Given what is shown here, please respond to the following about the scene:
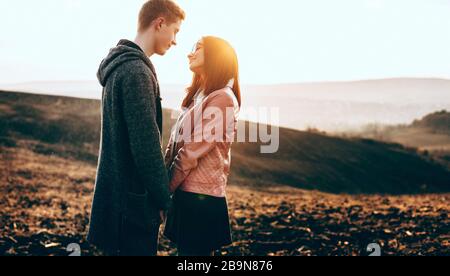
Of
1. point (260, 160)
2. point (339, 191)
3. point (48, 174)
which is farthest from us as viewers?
point (260, 160)

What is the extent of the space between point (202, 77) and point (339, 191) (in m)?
10.5

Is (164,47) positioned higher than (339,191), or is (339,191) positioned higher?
(164,47)

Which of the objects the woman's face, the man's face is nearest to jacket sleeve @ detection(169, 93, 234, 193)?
the woman's face

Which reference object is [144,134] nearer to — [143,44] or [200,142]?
[200,142]

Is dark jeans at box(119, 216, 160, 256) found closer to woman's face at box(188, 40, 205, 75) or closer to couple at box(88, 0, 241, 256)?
couple at box(88, 0, 241, 256)

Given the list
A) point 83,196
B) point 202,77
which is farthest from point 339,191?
point 202,77

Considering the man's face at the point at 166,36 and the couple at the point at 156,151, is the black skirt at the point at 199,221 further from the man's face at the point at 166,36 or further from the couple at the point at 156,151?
the man's face at the point at 166,36

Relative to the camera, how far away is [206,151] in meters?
2.49

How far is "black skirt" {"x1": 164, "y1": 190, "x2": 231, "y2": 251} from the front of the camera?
100 inches

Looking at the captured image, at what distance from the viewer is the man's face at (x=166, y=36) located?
2504mm

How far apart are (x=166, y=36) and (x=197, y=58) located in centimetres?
22

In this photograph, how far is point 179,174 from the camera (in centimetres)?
252

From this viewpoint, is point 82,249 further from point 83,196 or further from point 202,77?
point 202,77

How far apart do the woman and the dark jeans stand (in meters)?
0.20
